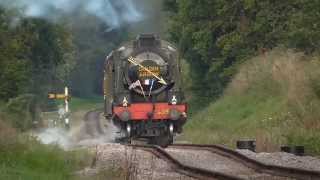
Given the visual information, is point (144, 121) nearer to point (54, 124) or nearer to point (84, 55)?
point (54, 124)

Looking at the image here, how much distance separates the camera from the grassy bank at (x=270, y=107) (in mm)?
20875

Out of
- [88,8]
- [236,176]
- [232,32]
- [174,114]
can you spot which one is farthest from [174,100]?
[232,32]

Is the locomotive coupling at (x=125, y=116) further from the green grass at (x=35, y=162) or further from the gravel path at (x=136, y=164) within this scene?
the green grass at (x=35, y=162)

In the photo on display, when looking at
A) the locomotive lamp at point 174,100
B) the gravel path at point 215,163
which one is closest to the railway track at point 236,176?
the gravel path at point 215,163

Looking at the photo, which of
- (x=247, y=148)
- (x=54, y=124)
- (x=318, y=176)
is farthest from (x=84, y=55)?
(x=318, y=176)

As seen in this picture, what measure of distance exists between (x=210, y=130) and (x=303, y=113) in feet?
28.6

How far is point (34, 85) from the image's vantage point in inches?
2032

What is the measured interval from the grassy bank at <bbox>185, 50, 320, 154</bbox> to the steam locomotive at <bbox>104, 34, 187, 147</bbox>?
6.07 ft

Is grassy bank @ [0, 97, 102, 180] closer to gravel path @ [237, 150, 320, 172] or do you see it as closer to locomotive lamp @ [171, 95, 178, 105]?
gravel path @ [237, 150, 320, 172]

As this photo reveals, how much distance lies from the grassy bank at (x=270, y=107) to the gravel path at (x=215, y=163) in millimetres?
2415

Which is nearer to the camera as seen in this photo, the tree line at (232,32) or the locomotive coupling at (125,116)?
the locomotive coupling at (125,116)

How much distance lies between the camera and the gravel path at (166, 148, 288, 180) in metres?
13.7

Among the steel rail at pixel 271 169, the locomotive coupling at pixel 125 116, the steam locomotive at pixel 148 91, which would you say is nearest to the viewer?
the steel rail at pixel 271 169

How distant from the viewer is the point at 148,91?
2461cm
